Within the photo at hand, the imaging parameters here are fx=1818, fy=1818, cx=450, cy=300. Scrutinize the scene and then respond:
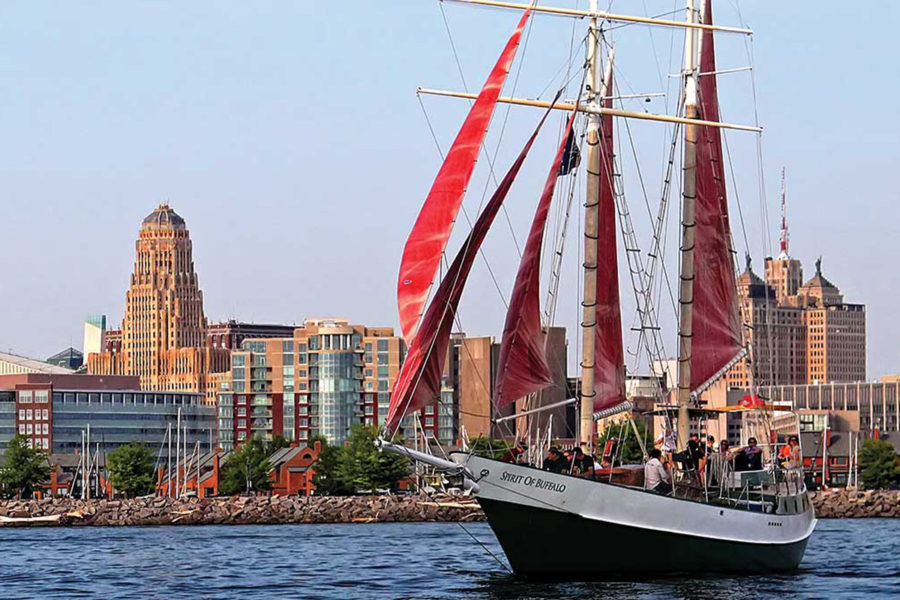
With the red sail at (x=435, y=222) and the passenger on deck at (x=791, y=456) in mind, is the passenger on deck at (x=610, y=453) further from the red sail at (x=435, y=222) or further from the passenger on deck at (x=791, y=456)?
the red sail at (x=435, y=222)

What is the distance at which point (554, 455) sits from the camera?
5606 centimetres

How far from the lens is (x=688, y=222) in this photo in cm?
6712

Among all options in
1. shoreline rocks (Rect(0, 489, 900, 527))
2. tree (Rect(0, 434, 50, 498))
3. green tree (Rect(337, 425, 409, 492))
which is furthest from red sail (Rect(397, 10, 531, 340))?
tree (Rect(0, 434, 50, 498))

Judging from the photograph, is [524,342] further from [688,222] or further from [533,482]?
[688,222]

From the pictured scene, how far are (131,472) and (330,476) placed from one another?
64.5 feet

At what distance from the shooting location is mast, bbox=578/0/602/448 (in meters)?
61.5

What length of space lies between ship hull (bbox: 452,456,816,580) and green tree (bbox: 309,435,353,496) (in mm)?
123133

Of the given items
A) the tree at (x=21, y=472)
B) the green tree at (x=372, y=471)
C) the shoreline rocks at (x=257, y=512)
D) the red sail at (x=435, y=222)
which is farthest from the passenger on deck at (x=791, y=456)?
the tree at (x=21, y=472)

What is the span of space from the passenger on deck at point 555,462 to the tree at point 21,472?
127 meters

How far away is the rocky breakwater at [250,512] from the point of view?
14375cm

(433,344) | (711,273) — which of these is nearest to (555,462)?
(433,344)

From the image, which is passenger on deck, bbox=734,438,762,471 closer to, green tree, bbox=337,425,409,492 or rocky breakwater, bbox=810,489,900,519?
rocky breakwater, bbox=810,489,900,519

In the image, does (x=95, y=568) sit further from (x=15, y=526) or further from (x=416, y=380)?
(x=15, y=526)

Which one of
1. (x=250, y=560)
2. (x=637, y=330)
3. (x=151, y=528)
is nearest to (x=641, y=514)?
(x=637, y=330)
